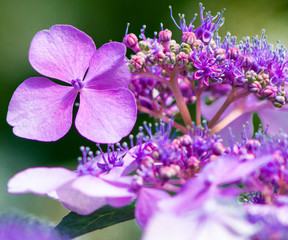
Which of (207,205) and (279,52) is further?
(279,52)

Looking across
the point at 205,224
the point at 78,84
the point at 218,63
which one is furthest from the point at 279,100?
the point at 205,224

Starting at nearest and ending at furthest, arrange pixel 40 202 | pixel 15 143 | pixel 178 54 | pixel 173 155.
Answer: pixel 173 155 < pixel 178 54 < pixel 40 202 < pixel 15 143

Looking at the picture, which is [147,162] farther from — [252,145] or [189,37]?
[189,37]

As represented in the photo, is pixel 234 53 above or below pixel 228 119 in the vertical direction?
above

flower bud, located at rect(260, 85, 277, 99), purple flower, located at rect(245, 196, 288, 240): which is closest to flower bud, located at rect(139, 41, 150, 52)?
flower bud, located at rect(260, 85, 277, 99)

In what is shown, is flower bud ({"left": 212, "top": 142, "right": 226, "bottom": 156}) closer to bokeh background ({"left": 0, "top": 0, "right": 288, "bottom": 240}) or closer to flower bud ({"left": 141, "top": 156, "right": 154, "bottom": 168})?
flower bud ({"left": 141, "top": 156, "right": 154, "bottom": 168})

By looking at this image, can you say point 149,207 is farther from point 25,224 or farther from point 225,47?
point 225,47

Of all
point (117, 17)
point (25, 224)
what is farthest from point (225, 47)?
point (117, 17)

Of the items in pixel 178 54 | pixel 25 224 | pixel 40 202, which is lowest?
pixel 40 202
